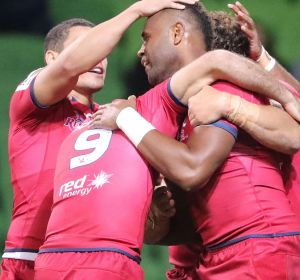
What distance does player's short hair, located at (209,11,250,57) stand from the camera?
2789 mm

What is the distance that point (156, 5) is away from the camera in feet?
9.05

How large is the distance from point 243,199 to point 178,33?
2.31ft

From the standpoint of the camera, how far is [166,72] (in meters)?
2.69

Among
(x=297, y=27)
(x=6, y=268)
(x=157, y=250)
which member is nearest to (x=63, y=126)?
(x=6, y=268)

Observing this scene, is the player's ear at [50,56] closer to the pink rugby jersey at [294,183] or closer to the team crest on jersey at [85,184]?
the team crest on jersey at [85,184]

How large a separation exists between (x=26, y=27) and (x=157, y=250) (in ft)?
5.72

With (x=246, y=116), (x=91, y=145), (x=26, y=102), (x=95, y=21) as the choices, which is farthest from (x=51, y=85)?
(x=95, y=21)

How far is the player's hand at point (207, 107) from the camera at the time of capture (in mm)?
2361

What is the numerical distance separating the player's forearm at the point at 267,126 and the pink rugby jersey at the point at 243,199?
84 millimetres

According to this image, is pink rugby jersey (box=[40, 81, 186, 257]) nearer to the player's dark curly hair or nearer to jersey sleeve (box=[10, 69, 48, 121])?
the player's dark curly hair

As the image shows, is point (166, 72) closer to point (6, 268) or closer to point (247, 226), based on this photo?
point (247, 226)

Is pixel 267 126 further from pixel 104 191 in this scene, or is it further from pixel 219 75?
pixel 104 191

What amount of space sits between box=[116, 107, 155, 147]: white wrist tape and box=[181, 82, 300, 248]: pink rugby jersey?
0.20 meters

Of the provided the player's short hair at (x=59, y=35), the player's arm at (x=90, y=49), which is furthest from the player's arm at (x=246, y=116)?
the player's short hair at (x=59, y=35)
